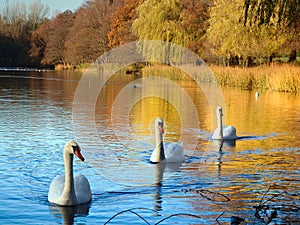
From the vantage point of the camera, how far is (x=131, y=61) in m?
59.3

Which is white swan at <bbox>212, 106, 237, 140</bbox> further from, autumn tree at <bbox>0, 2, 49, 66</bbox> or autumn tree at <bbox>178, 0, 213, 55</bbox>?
autumn tree at <bbox>0, 2, 49, 66</bbox>

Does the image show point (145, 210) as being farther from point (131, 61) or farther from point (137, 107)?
point (131, 61)

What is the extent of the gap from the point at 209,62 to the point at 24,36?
52.2 metres

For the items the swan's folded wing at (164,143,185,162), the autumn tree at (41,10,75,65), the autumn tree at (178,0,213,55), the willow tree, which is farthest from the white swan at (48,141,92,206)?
the autumn tree at (41,10,75,65)

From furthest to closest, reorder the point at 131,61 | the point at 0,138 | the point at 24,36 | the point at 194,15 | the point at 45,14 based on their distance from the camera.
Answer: the point at 45,14 → the point at 24,36 → the point at 131,61 → the point at 194,15 → the point at 0,138

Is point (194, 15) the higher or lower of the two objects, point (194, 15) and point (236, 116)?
the higher

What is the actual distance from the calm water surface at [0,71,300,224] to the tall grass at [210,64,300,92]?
41.8 ft

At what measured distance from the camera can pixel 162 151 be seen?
37.0ft

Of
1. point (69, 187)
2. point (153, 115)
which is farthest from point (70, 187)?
point (153, 115)

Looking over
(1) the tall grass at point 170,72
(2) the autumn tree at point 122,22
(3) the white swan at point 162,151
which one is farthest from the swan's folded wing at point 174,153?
(2) the autumn tree at point 122,22

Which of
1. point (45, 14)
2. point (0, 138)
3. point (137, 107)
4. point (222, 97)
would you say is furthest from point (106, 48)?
point (0, 138)

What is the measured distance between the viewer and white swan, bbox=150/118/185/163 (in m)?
11.2

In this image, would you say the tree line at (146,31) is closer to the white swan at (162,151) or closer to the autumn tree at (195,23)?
the autumn tree at (195,23)

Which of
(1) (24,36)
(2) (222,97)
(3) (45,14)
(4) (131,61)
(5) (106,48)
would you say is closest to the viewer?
(2) (222,97)
